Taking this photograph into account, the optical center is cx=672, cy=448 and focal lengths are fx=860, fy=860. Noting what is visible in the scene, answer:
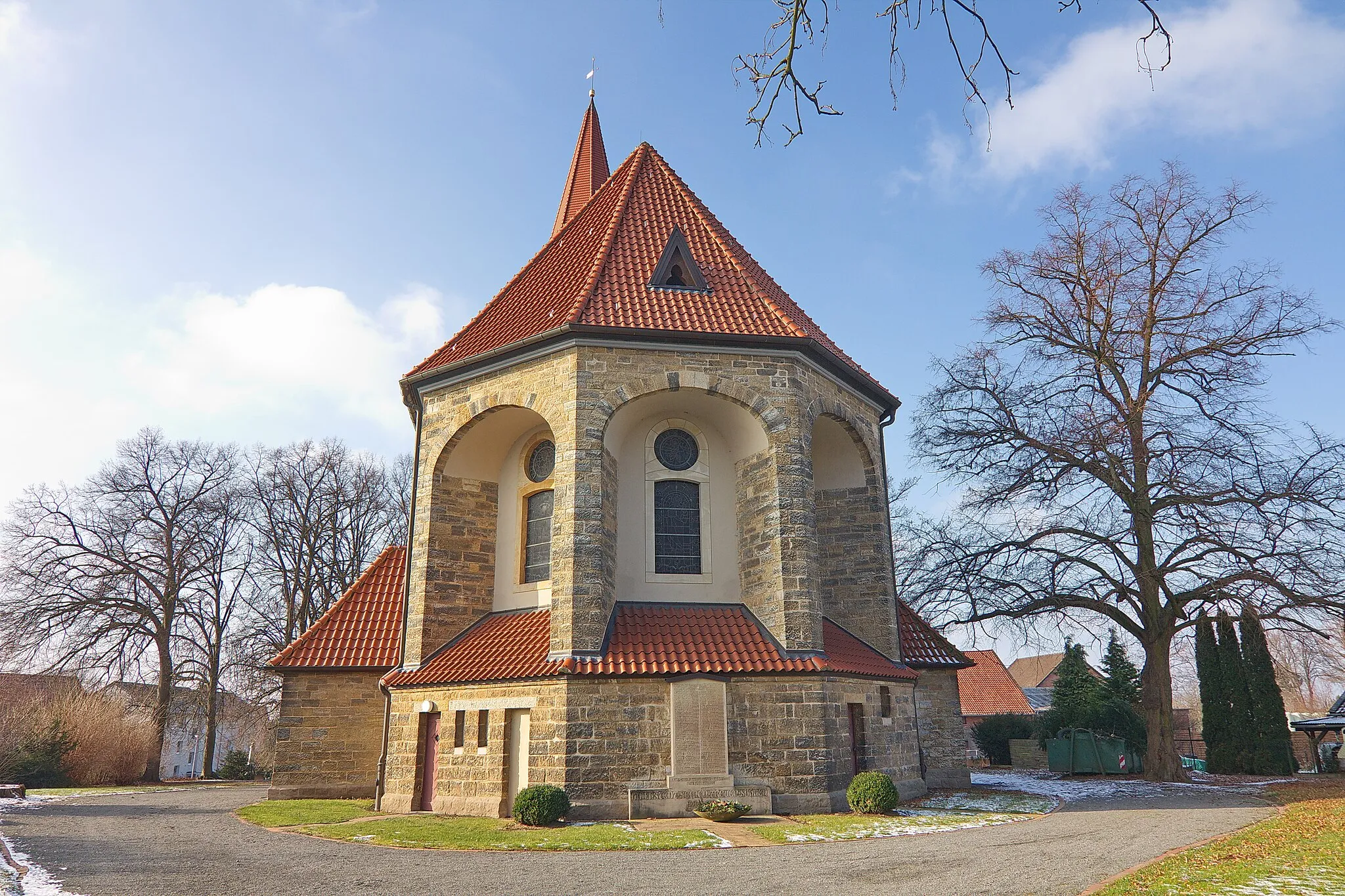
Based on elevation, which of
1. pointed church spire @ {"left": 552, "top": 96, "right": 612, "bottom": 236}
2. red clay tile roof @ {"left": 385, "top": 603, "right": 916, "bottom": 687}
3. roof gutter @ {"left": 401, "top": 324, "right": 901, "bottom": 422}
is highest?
pointed church spire @ {"left": 552, "top": 96, "right": 612, "bottom": 236}

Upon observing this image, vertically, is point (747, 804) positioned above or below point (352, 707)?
below

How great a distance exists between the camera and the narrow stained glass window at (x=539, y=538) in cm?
1473

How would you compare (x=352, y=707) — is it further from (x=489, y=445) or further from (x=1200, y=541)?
(x=1200, y=541)

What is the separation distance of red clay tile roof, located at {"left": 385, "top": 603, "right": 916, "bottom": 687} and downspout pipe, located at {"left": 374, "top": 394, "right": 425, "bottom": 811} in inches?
25.4

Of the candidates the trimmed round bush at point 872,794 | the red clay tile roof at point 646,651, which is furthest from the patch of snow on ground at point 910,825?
the red clay tile roof at point 646,651

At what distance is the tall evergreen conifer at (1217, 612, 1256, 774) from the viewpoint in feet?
69.1

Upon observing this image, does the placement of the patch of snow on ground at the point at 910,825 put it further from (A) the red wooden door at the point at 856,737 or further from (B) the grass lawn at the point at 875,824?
(A) the red wooden door at the point at 856,737

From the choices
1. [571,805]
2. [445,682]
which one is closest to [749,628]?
[571,805]

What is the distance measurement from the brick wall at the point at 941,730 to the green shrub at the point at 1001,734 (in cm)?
1245

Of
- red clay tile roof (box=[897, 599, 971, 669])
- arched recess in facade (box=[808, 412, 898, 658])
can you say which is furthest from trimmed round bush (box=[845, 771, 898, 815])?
red clay tile roof (box=[897, 599, 971, 669])

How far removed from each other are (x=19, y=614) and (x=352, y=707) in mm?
16118

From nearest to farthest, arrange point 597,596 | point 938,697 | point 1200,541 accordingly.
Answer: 1. point 597,596
2. point 938,697
3. point 1200,541

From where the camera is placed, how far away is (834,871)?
7.88 meters

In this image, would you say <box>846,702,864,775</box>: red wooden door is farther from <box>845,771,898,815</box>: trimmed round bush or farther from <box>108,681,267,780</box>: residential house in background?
<box>108,681,267,780</box>: residential house in background
